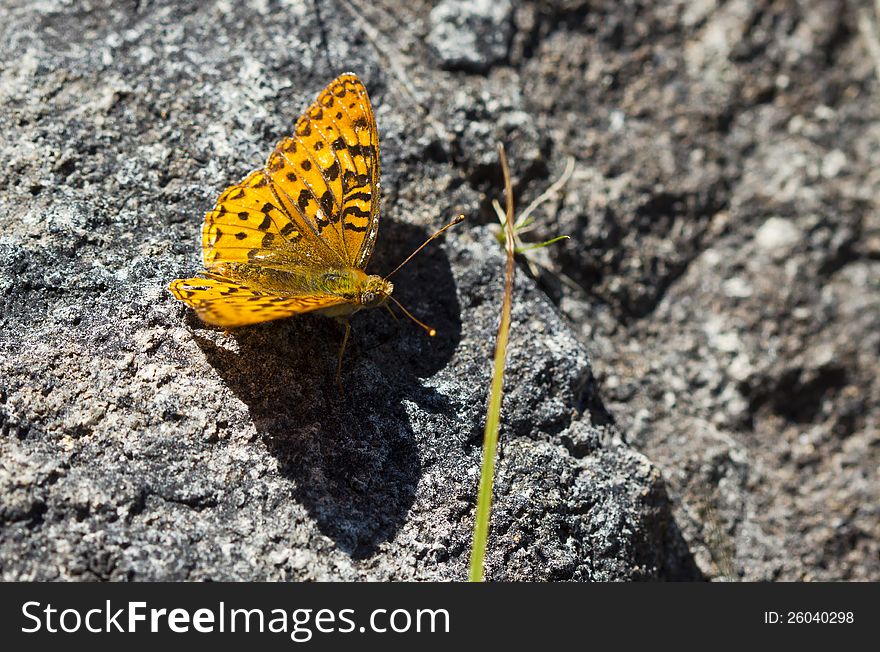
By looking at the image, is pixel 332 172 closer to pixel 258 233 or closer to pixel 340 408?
pixel 258 233

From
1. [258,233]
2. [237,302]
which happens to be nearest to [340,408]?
[237,302]

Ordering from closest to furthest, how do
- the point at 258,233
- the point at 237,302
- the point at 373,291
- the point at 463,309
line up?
the point at 237,302 < the point at 373,291 < the point at 258,233 < the point at 463,309

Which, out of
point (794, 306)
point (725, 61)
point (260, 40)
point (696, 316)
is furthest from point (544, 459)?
point (725, 61)

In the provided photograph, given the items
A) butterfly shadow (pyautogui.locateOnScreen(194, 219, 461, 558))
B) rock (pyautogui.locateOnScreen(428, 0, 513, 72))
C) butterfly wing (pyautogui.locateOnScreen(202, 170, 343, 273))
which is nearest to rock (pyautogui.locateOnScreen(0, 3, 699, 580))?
butterfly shadow (pyautogui.locateOnScreen(194, 219, 461, 558))

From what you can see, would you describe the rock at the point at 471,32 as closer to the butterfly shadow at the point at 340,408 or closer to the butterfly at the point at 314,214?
the butterfly at the point at 314,214

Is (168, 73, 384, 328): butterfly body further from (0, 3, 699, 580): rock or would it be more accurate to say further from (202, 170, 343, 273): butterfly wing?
(0, 3, 699, 580): rock

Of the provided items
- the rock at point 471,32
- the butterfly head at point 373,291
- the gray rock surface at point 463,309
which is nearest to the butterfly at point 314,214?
the butterfly head at point 373,291

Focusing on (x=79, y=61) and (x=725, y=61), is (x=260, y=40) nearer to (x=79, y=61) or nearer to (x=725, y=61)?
(x=79, y=61)
